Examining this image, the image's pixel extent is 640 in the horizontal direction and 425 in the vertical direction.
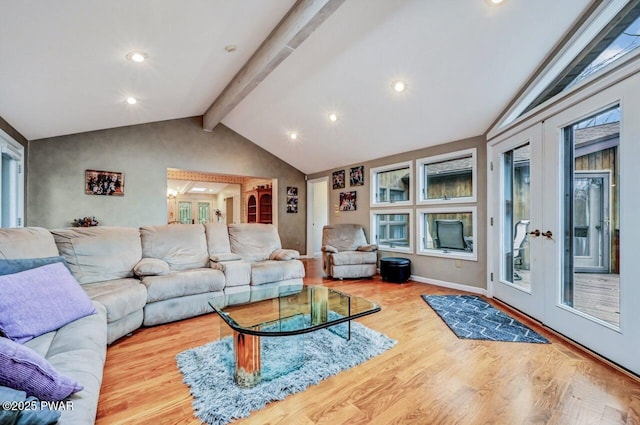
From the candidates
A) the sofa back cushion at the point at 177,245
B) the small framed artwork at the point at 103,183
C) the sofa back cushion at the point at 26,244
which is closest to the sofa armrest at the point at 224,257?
the sofa back cushion at the point at 177,245

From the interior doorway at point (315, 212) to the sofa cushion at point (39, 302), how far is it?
5.32m

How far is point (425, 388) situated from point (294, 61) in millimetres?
3569

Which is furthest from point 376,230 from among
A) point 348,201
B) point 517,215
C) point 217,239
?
point 217,239

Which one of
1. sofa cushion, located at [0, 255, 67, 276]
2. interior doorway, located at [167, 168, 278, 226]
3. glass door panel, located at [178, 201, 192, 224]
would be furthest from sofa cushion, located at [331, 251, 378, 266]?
glass door panel, located at [178, 201, 192, 224]

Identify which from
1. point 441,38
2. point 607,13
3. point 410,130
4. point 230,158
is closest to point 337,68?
point 441,38

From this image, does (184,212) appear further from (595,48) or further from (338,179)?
(595,48)

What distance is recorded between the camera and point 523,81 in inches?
118

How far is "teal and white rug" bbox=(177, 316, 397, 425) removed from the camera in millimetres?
1565

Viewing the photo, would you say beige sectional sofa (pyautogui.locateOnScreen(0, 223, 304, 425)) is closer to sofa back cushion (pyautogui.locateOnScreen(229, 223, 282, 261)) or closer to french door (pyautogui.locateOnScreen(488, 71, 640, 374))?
sofa back cushion (pyautogui.locateOnScreen(229, 223, 282, 261))

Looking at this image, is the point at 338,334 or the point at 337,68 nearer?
the point at 338,334

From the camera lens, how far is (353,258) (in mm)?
4930

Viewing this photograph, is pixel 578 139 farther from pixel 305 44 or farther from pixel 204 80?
pixel 204 80

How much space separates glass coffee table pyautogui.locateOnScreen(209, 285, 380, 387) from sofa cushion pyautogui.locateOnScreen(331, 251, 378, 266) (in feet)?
6.21

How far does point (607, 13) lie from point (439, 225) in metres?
2.91
